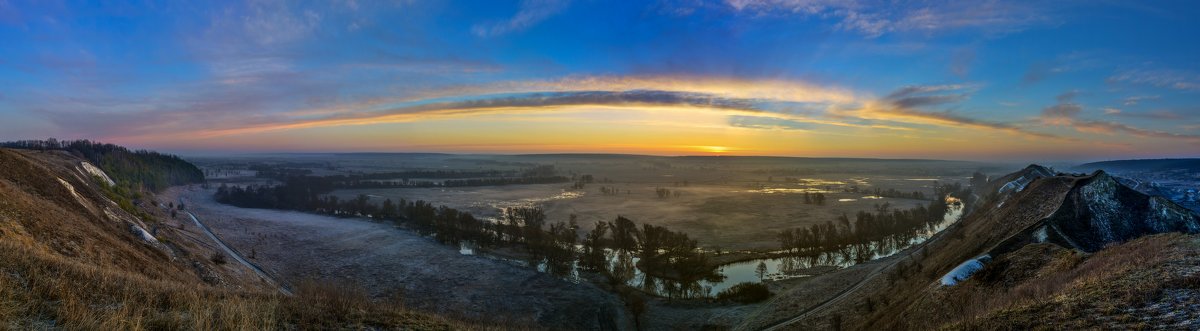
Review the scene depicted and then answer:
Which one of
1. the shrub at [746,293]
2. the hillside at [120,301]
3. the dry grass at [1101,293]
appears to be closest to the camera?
the hillside at [120,301]

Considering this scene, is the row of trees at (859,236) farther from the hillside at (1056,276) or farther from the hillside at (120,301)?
the hillside at (120,301)

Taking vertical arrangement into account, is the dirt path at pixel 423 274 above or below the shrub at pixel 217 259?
below

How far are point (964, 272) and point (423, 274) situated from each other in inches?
1724

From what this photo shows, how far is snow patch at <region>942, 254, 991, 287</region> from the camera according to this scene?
2108 cm

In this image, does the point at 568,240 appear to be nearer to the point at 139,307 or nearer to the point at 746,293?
the point at 746,293

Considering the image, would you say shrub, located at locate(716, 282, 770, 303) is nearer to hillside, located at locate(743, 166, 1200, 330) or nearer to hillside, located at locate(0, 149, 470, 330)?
hillside, located at locate(743, 166, 1200, 330)

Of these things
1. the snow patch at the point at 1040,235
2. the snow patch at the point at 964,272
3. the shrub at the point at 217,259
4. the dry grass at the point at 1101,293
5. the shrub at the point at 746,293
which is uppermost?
the dry grass at the point at 1101,293

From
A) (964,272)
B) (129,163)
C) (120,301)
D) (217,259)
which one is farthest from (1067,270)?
(129,163)

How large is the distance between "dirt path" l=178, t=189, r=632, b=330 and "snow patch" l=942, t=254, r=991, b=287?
2104cm

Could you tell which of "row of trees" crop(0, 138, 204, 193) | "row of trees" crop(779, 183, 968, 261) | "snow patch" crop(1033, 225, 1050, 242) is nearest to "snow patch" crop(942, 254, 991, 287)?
"snow patch" crop(1033, 225, 1050, 242)

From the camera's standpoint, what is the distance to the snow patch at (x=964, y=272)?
21.1m

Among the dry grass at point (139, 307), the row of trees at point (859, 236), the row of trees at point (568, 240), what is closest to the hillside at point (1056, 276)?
the dry grass at point (139, 307)

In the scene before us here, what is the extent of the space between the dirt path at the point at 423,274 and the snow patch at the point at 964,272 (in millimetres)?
21044

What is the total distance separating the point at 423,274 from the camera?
47.9 metres
